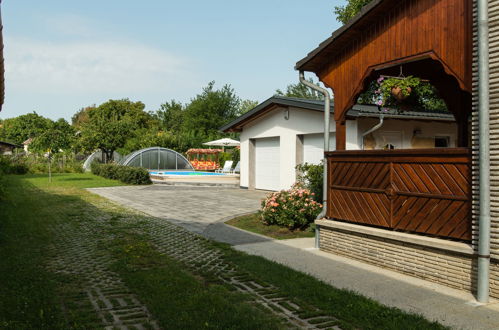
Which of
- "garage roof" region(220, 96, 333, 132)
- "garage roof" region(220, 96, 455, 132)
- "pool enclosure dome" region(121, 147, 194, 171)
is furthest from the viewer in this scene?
"pool enclosure dome" region(121, 147, 194, 171)

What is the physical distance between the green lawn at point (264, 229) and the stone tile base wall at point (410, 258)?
1763 mm

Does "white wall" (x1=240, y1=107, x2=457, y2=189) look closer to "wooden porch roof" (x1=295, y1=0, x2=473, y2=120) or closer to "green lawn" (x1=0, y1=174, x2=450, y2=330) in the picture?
"wooden porch roof" (x1=295, y1=0, x2=473, y2=120)

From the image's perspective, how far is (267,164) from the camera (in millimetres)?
19625

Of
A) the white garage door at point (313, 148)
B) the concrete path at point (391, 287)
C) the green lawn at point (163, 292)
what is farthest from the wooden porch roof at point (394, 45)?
the white garage door at point (313, 148)

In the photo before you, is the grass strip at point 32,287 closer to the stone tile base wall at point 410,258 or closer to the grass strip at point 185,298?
the grass strip at point 185,298

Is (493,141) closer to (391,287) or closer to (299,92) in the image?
(391,287)

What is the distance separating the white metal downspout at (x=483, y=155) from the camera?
5143 mm

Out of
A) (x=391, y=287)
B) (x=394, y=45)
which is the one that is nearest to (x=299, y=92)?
(x=394, y=45)

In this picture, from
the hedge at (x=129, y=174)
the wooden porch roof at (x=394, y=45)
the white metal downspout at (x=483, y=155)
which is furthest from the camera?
the hedge at (x=129, y=174)

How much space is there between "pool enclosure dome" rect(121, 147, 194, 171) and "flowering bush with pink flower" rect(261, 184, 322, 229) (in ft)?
71.5

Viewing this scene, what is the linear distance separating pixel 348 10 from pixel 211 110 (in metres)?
37.2

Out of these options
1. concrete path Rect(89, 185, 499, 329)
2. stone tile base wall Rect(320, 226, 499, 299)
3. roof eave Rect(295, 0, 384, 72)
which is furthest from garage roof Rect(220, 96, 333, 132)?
stone tile base wall Rect(320, 226, 499, 299)

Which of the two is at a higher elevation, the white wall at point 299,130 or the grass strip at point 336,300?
the white wall at point 299,130

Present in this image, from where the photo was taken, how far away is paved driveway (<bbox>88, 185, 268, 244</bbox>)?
10.1 metres
